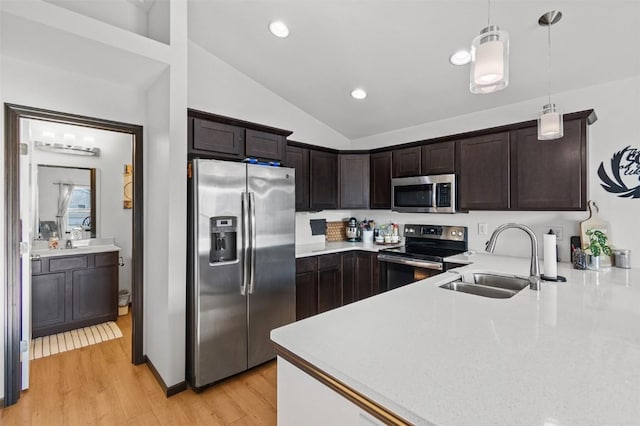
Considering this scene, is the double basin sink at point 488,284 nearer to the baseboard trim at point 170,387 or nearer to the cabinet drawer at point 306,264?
the cabinet drawer at point 306,264

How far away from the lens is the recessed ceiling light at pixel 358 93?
10.4ft

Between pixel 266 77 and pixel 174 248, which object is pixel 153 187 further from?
pixel 266 77

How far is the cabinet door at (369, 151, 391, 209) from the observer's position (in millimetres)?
3625

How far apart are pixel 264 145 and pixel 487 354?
2.51 m

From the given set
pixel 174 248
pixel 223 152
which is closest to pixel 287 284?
pixel 174 248

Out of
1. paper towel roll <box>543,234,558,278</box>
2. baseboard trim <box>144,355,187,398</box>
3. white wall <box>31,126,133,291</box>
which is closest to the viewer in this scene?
paper towel roll <box>543,234,558,278</box>

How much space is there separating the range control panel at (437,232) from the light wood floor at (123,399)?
215 cm

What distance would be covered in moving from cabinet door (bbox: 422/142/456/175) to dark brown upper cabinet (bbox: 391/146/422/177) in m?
0.07

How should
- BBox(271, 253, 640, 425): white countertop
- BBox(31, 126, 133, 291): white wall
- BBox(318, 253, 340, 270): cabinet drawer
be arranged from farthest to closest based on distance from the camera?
1. BBox(31, 126, 133, 291): white wall
2. BBox(318, 253, 340, 270): cabinet drawer
3. BBox(271, 253, 640, 425): white countertop

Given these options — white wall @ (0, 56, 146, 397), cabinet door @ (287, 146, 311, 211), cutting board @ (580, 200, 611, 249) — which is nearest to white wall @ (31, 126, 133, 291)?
white wall @ (0, 56, 146, 397)

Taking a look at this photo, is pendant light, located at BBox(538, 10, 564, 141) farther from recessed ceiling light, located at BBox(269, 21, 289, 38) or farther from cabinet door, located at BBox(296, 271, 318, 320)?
cabinet door, located at BBox(296, 271, 318, 320)

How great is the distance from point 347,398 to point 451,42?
8.27 feet

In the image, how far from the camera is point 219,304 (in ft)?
7.67

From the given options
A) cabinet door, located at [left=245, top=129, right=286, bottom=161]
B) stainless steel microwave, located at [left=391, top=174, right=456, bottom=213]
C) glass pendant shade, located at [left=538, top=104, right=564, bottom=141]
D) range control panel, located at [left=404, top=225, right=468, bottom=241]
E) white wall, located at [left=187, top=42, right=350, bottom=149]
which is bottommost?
range control panel, located at [left=404, top=225, right=468, bottom=241]
